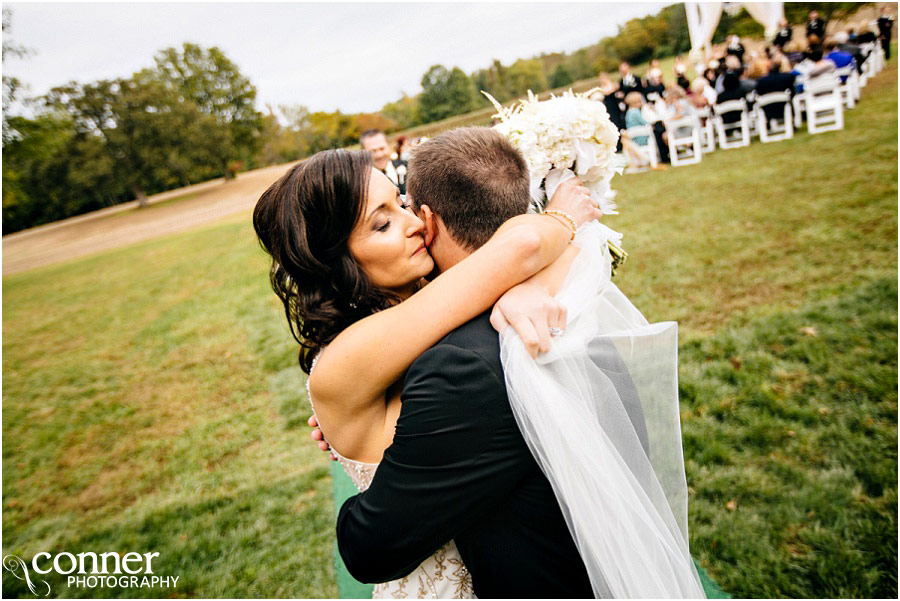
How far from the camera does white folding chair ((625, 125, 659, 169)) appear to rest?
13414 millimetres

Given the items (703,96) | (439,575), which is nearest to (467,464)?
(439,575)

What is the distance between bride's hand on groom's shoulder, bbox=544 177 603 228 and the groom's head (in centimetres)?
25

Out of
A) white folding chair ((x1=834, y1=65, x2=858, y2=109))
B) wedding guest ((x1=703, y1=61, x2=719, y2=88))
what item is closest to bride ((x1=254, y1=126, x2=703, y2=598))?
wedding guest ((x1=703, y1=61, x2=719, y2=88))

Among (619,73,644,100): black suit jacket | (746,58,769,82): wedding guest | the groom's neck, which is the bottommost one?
(746,58,769,82): wedding guest

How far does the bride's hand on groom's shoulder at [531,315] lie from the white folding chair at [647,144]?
1358 centimetres

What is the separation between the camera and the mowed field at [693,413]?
3271 millimetres

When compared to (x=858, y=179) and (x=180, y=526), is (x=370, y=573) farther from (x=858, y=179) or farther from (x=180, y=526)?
(x=858, y=179)

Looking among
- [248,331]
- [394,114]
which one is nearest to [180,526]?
[248,331]

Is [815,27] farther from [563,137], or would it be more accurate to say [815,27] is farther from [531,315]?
[531,315]

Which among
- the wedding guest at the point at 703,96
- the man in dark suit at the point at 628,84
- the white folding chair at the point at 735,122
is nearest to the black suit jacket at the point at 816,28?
the wedding guest at the point at 703,96

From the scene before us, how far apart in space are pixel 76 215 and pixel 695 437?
2422 inches

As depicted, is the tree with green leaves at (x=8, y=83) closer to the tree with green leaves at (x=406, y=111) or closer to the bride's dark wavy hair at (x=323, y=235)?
the tree with green leaves at (x=406, y=111)

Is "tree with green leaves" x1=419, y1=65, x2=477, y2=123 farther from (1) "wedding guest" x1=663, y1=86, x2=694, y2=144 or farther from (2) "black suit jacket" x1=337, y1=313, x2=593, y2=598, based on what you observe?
(2) "black suit jacket" x1=337, y1=313, x2=593, y2=598

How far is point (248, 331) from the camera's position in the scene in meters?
9.09
